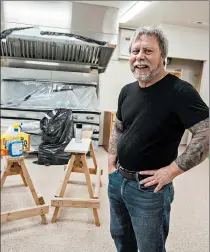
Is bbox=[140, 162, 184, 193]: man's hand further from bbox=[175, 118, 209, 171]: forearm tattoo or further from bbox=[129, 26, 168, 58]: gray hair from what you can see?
bbox=[129, 26, 168, 58]: gray hair

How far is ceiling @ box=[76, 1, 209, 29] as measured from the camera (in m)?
0.69

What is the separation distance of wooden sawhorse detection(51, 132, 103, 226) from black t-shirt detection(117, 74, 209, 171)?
0.49ft

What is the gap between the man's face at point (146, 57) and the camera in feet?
2.08

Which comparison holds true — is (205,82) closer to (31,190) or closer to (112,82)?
(112,82)

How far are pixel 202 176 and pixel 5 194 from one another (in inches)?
76.6

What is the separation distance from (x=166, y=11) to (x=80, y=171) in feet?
2.43

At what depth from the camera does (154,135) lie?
0.66 meters

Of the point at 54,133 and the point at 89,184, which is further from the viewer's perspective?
the point at 89,184

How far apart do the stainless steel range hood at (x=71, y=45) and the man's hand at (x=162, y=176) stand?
0.40 m

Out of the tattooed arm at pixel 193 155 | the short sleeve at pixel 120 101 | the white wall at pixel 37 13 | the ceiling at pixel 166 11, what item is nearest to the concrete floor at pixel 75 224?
the short sleeve at pixel 120 101

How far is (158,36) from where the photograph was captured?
64 centimetres

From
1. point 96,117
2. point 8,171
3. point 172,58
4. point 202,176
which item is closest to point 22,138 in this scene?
point 8,171

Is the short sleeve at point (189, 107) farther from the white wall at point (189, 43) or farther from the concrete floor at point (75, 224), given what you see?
the concrete floor at point (75, 224)

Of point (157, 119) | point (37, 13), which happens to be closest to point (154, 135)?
point (157, 119)
